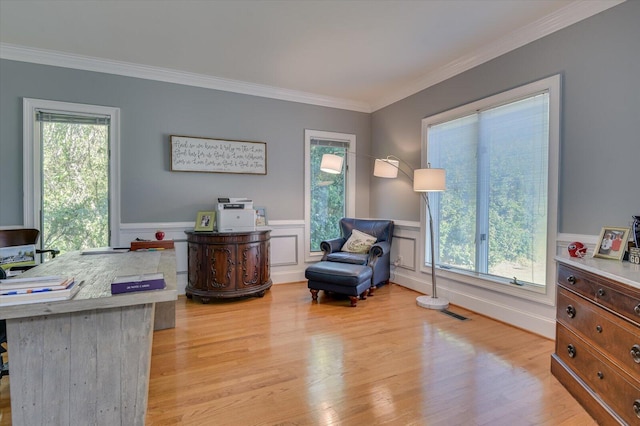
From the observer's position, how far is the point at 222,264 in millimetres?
3641

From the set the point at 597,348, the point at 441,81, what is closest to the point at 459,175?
the point at 441,81

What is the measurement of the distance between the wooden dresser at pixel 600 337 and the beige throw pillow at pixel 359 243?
2.25 meters

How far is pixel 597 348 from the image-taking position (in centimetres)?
176

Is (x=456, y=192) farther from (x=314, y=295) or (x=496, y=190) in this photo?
(x=314, y=295)

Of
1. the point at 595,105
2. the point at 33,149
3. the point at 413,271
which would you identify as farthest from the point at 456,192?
the point at 33,149

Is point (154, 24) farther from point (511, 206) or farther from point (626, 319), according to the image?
point (626, 319)

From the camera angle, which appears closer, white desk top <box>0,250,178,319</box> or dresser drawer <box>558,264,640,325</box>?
white desk top <box>0,250,178,319</box>

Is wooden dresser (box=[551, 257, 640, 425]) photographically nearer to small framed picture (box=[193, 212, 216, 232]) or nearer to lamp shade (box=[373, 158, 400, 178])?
lamp shade (box=[373, 158, 400, 178])

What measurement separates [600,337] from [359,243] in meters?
2.71

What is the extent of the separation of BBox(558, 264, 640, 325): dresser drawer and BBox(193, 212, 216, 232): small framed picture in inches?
134

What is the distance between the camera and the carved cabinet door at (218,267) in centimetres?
363

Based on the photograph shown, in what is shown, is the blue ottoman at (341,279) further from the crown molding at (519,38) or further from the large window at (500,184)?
the crown molding at (519,38)

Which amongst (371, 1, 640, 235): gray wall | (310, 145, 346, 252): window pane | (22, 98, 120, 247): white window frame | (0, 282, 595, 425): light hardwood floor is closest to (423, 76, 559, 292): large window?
(371, 1, 640, 235): gray wall

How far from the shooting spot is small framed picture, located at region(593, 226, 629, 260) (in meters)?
2.04
